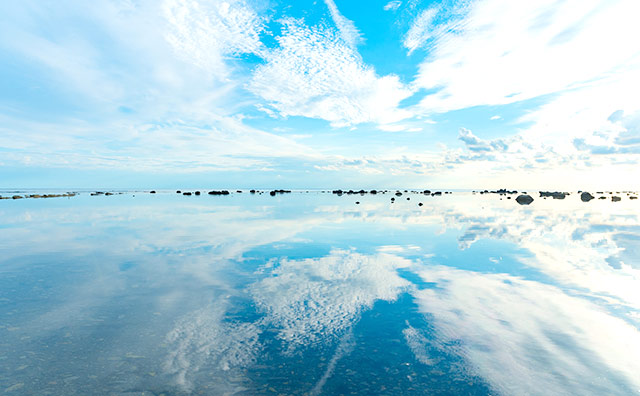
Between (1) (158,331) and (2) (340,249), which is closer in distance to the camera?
(1) (158,331)

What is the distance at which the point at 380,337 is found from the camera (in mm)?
9641

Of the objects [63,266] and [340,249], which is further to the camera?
[340,249]

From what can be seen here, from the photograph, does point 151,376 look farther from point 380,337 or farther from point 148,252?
point 148,252

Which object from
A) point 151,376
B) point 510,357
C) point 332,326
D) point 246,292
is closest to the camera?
point 151,376

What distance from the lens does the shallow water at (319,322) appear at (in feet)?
24.6

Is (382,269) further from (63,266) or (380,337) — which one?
(63,266)

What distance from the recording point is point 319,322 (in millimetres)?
10703

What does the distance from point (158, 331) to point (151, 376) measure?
101 inches

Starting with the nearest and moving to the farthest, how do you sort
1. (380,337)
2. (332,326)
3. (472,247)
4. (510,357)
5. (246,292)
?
(510,357)
(380,337)
(332,326)
(246,292)
(472,247)

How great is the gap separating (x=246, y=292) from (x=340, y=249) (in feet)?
33.9

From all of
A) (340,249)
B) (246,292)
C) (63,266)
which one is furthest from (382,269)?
(63,266)

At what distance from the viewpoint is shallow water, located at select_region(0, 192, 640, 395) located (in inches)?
295

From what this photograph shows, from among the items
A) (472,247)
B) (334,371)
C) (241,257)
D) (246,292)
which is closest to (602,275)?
(472,247)

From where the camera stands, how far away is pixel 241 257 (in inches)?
811
